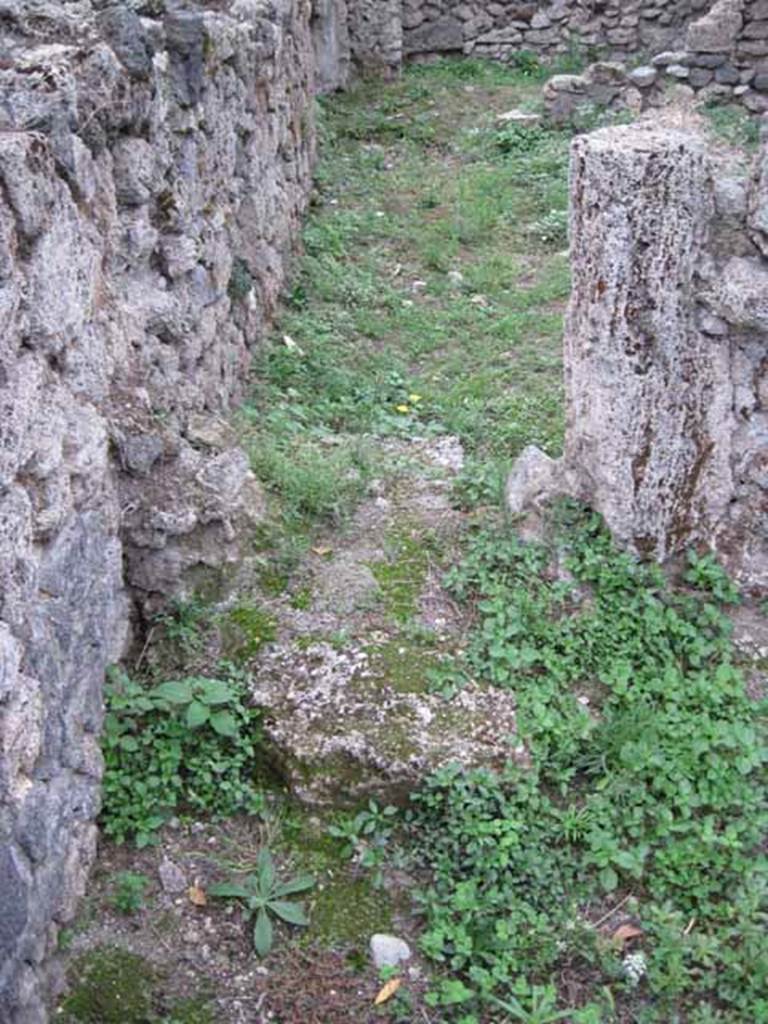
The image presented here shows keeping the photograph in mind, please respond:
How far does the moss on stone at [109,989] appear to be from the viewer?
8.64 ft

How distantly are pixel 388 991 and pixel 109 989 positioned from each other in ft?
2.10

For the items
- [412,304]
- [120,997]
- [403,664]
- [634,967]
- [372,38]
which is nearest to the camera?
[120,997]

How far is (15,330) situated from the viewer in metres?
2.49

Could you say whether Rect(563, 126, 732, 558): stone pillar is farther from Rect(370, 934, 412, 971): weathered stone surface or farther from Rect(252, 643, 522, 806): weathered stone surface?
Rect(370, 934, 412, 971): weathered stone surface

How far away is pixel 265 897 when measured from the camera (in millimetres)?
2879

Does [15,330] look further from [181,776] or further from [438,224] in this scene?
[438,224]

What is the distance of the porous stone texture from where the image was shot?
3.29 m

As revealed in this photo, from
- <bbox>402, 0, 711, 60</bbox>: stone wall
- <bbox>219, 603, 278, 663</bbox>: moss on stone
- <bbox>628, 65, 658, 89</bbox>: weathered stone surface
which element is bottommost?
<bbox>219, 603, 278, 663</bbox>: moss on stone

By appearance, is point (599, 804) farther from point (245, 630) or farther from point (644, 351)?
point (644, 351)

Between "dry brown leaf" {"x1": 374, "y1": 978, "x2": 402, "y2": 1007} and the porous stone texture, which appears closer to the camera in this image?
"dry brown leaf" {"x1": 374, "y1": 978, "x2": 402, "y2": 1007}

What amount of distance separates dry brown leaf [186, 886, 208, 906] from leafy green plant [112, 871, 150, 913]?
107 mm

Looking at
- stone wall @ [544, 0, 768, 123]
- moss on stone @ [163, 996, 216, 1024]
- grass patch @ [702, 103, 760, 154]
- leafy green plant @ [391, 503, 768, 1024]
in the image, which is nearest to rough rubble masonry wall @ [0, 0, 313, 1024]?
moss on stone @ [163, 996, 216, 1024]

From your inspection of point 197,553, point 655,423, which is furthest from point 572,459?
point 197,553

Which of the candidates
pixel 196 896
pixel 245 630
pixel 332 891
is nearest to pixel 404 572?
pixel 245 630
